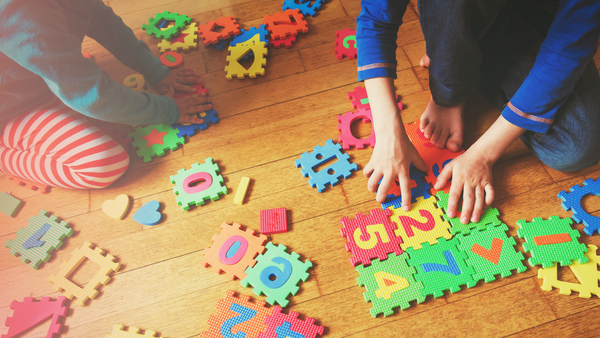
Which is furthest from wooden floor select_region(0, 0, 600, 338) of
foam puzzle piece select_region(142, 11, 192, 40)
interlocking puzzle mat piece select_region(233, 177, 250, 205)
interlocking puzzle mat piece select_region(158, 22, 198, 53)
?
foam puzzle piece select_region(142, 11, 192, 40)

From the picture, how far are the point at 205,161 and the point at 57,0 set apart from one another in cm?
65

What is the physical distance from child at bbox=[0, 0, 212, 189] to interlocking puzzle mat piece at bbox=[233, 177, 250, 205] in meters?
0.33

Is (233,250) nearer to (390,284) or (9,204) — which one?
(390,284)

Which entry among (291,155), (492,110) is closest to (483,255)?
(492,110)

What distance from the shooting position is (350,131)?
1198 millimetres

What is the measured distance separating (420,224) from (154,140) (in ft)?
3.10

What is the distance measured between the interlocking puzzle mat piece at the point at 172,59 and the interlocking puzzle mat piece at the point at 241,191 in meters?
0.64

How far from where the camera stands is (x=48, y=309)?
101 cm

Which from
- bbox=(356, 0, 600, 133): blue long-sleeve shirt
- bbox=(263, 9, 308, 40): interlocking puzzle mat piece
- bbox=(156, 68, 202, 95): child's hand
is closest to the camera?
bbox=(356, 0, 600, 133): blue long-sleeve shirt

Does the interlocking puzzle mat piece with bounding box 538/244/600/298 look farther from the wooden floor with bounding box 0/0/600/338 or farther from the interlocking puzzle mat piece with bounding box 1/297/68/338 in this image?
the interlocking puzzle mat piece with bounding box 1/297/68/338

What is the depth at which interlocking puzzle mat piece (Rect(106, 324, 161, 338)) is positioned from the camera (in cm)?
95

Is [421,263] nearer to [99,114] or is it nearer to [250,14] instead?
[99,114]

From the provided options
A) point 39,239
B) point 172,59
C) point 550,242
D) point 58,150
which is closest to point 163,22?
point 172,59

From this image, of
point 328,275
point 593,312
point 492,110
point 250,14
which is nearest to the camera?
point 593,312
